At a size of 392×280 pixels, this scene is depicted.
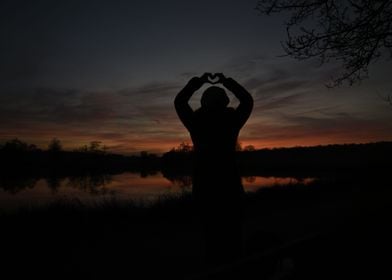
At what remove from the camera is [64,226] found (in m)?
10.5

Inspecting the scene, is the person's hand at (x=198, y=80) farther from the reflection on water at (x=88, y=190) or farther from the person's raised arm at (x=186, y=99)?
the reflection on water at (x=88, y=190)

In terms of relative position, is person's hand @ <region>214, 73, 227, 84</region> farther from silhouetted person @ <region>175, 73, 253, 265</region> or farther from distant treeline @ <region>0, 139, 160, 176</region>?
distant treeline @ <region>0, 139, 160, 176</region>

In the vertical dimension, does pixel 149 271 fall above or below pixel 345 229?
below

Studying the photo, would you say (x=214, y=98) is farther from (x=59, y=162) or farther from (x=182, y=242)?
(x=59, y=162)

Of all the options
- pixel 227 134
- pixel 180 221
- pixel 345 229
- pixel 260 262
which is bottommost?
pixel 180 221

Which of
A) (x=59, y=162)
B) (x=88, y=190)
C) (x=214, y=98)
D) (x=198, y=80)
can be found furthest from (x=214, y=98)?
(x=59, y=162)

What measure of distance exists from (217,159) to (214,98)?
55 centimetres

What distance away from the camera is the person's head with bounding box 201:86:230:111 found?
126 inches

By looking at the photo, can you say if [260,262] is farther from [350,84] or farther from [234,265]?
[350,84]

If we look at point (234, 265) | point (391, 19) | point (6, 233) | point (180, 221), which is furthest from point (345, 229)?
point (6, 233)

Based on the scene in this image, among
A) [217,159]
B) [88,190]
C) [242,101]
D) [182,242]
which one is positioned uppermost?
[242,101]

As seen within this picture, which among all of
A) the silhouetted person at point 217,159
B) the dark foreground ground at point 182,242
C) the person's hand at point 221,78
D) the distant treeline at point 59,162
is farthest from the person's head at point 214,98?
the distant treeline at point 59,162

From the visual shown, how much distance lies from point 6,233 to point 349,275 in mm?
7956

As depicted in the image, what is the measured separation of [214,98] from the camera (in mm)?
3193
